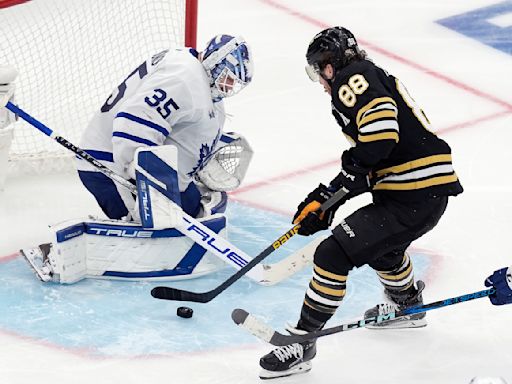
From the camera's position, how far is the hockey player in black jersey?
344 cm

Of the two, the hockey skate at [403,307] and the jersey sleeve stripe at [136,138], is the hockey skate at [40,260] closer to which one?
the jersey sleeve stripe at [136,138]

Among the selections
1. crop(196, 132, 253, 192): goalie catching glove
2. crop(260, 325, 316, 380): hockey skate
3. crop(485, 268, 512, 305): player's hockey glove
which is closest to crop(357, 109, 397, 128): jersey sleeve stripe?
crop(485, 268, 512, 305): player's hockey glove

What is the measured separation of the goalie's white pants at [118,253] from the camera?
4.10m

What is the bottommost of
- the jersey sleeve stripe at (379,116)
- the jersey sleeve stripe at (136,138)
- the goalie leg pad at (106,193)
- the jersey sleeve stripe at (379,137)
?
the goalie leg pad at (106,193)

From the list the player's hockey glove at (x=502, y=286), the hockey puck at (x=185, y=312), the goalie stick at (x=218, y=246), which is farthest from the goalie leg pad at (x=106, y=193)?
the player's hockey glove at (x=502, y=286)

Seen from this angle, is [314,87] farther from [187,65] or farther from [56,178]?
[187,65]

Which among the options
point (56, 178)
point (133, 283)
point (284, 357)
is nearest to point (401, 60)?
point (56, 178)

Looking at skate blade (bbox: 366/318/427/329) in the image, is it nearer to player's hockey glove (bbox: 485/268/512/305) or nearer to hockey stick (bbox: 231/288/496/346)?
hockey stick (bbox: 231/288/496/346)

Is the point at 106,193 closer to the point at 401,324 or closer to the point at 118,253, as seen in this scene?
the point at 118,253

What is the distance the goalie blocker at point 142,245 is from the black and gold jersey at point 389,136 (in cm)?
74

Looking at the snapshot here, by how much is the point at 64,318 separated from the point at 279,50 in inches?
110

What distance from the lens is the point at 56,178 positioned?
16.3ft

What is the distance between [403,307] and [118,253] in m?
0.91

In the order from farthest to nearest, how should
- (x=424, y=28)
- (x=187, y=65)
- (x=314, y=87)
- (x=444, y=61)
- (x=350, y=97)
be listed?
(x=424, y=28), (x=444, y=61), (x=314, y=87), (x=187, y=65), (x=350, y=97)
